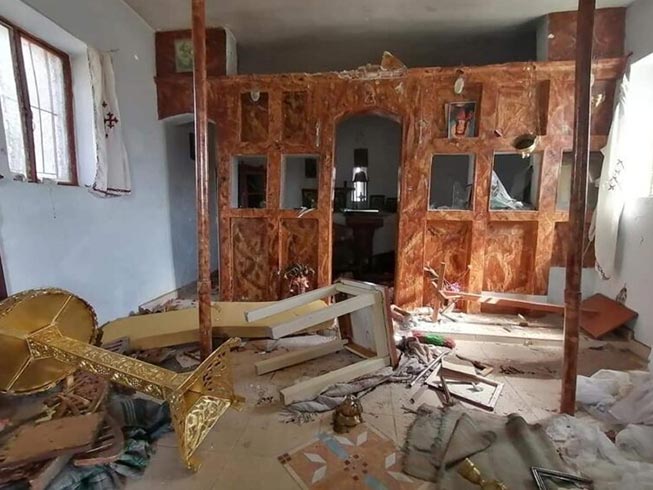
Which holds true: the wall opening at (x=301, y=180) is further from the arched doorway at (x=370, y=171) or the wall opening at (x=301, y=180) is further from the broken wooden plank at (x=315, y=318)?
the broken wooden plank at (x=315, y=318)

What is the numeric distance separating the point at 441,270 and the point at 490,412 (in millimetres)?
1912

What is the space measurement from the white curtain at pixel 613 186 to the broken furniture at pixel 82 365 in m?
4.06

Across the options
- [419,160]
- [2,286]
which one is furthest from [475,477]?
[2,286]

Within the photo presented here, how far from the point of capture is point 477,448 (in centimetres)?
183

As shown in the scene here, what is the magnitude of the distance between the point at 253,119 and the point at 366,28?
1884 millimetres

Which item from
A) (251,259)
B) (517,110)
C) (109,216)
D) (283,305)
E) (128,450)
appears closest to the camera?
(128,450)

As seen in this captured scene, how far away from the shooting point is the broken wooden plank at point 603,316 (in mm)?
3425

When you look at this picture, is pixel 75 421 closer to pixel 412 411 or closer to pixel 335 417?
pixel 335 417

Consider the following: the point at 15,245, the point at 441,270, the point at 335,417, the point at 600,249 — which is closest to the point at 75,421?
the point at 335,417

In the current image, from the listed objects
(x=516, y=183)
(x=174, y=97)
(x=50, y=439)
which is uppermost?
(x=174, y=97)

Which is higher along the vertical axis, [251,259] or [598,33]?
[598,33]

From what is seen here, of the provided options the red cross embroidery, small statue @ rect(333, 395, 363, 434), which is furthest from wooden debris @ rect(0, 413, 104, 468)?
the red cross embroidery

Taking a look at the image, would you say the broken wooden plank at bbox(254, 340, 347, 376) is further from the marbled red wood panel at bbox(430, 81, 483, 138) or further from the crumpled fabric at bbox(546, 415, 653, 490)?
the marbled red wood panel at bbox(430, 81, 483, 138)

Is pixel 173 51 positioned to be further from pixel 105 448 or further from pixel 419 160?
pixel 105 448
